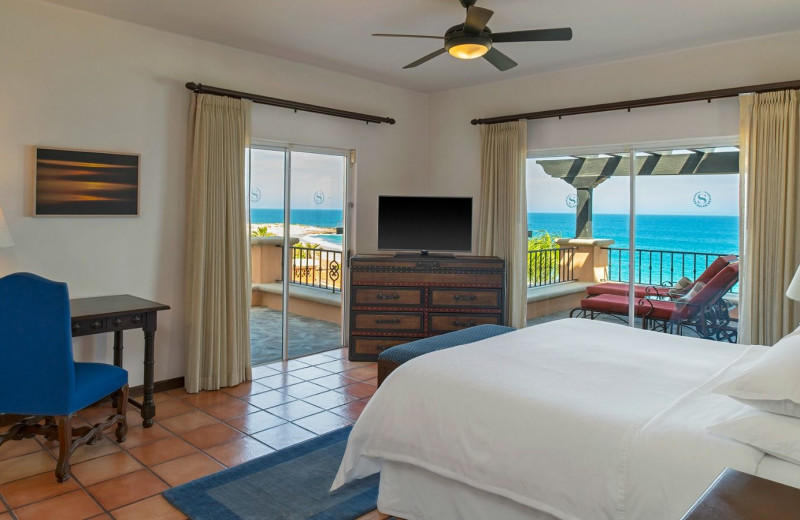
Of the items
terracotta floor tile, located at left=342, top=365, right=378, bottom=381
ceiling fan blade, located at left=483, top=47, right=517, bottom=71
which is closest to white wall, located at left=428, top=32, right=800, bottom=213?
ceiling fan blade, located at left=483, top=47, right=517, bottom=71

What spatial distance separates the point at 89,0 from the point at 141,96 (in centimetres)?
70

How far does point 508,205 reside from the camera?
18.1 ft

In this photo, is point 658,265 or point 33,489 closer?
point 33,489

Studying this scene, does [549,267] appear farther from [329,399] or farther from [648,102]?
[329,399]

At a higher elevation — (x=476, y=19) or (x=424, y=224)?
(x=476, y=19)

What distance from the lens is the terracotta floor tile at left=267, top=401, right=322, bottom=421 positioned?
12.6ft

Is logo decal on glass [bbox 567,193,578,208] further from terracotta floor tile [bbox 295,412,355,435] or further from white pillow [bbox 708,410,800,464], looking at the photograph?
white pillow [bbox 708,410,800,464]

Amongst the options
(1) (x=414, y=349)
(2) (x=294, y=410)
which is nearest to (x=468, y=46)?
(1) (x=414, y=349)

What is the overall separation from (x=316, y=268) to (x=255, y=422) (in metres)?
2.07

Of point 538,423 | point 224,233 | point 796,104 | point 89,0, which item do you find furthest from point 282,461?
point 796,104

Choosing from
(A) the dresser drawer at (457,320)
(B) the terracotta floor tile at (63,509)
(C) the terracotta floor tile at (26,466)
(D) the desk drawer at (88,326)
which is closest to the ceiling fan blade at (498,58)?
(A) the dresser drawer at (457,320)

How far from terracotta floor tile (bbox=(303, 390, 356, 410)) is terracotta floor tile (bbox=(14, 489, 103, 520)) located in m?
1.65

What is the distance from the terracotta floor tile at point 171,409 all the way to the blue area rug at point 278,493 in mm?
1071

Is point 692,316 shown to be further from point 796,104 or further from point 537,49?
point 537,49
